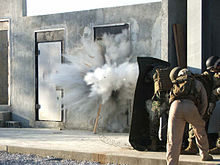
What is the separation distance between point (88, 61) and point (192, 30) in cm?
404

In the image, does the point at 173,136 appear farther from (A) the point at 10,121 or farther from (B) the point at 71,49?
(A) the point at 10,121

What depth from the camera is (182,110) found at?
586 centimetres

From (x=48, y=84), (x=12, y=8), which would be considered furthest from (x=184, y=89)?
(x=12, y=8)

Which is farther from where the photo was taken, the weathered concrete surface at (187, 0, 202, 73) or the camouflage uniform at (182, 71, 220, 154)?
the weathered concrete surface at (187, 0, 202, 73)

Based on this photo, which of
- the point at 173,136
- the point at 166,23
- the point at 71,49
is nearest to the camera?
the point at 173,136

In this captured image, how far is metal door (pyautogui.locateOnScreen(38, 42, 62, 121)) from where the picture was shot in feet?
41.3

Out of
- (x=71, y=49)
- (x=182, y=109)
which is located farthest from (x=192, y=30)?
(x=71, y=49)

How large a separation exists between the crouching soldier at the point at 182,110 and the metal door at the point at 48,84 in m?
7.10

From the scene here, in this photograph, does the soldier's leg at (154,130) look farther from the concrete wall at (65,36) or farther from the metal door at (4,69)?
the metal door at (4,69)

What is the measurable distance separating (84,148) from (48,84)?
533 centimetres

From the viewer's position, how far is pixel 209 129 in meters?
7.54

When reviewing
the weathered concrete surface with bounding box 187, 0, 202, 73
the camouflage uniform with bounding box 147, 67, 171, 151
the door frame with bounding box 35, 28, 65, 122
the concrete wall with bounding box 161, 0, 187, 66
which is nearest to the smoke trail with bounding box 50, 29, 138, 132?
the door frame with bounding box 35, 28, 65, 122

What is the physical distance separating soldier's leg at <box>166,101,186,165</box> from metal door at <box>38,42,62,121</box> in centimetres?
714

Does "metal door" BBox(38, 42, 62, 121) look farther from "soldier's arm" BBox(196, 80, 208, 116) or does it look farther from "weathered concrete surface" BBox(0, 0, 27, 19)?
"soldier's arm" BBox(196, 80, 208, 116)
